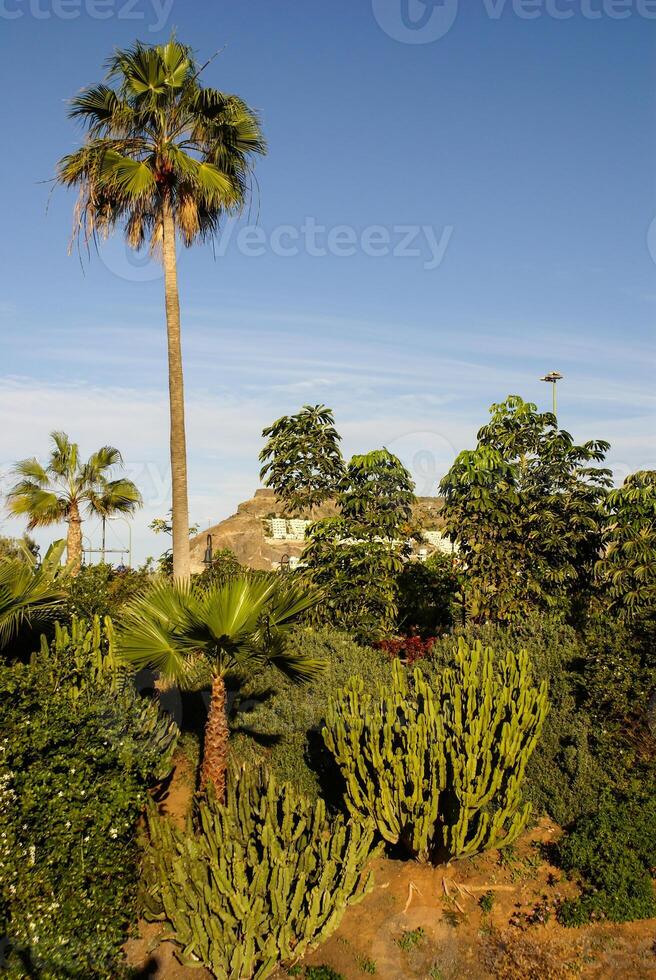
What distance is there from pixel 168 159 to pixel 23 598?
921 centimetres

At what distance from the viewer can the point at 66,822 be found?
8.16 metres

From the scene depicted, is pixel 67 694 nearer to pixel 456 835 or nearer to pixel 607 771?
pixel 456 835

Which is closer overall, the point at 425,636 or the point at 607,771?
the point at 607,771

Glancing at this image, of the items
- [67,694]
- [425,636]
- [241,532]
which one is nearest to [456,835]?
[67,694]

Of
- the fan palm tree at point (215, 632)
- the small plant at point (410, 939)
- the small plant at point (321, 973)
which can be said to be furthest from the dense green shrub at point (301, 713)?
the small plant at point (321, 973)

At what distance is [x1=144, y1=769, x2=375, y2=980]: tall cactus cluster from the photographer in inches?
297

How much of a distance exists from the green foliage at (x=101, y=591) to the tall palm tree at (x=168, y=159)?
5.80 feet

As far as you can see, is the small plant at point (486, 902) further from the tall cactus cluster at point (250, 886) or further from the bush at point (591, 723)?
the bush at point (591, 723)

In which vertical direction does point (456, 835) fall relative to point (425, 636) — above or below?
below

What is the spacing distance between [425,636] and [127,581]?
25.5 feet

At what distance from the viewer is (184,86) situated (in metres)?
14.8

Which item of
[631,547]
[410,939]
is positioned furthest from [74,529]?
[410,939]

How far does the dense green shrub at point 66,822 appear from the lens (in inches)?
292

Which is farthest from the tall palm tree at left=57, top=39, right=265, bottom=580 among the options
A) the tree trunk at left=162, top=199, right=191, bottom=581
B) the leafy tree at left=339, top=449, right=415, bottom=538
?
the leafy tree at left=339, top=449, right=415, bottom=538
